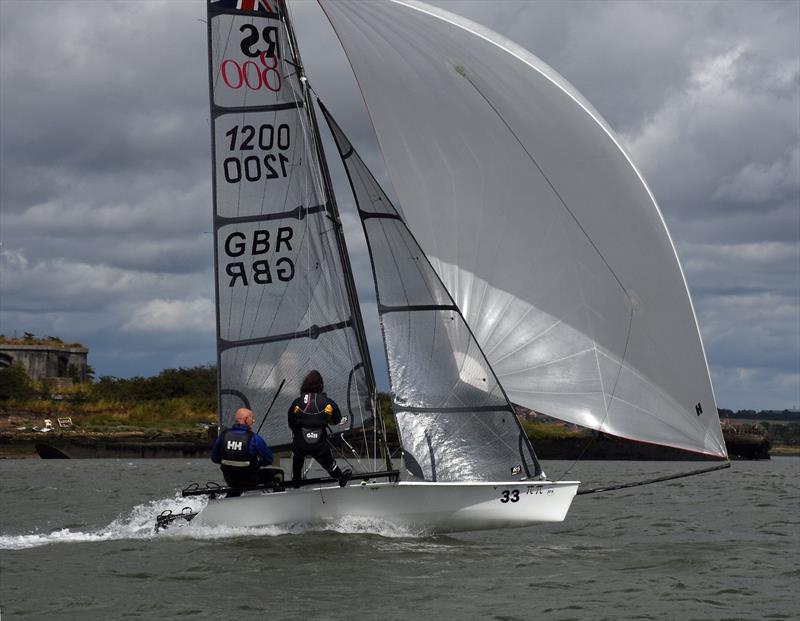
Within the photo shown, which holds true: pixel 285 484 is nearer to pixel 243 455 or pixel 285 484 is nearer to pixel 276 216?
pixel 243 455

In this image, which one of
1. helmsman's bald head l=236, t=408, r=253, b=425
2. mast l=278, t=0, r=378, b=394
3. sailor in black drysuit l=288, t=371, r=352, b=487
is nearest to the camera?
sailor in black drysuit l=288, t=371, r=352, b=487

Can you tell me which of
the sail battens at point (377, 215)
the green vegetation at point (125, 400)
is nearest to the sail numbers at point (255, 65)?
the sail battens at point (377, 215)

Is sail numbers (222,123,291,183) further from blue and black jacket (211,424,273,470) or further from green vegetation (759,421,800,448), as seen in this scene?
green vegetation (759,421,800,448)

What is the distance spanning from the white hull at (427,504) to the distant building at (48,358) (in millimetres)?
55619

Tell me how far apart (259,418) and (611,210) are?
5.05 metres

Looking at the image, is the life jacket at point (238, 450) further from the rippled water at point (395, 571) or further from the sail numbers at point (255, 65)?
the sail numbers at point (255, 65)

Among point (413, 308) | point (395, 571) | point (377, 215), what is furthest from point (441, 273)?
point (395, 571)

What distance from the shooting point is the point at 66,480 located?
91.5ft

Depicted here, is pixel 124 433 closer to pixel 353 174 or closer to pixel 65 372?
pixel 65 372

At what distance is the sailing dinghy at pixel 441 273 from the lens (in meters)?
13.4

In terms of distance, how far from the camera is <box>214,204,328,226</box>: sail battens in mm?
14547

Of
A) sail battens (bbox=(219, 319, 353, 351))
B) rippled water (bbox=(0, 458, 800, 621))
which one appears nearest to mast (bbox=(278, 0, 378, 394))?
sail battens (bbox=(219, 319, 353, 351))

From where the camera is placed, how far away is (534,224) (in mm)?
14039

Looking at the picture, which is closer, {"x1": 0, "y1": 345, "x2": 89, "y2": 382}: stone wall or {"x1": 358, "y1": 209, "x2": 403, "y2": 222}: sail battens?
{"x1": 358, "y1": 209, "x2": 403, "y2": 222}: sail battens
